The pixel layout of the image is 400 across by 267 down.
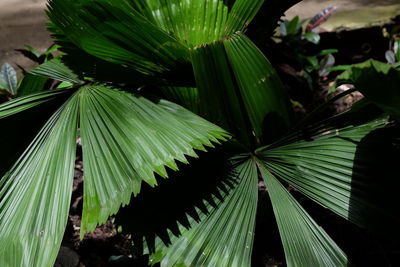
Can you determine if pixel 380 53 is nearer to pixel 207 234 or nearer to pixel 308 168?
pixel 308 168

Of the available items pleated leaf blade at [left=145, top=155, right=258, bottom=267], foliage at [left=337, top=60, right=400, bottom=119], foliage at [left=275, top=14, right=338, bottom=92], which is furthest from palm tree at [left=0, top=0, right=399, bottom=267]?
foliage at [left=275, top=14, right=338, bottom=92]

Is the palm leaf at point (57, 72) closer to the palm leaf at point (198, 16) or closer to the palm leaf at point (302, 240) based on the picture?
the palm leaf at point (198, 16)

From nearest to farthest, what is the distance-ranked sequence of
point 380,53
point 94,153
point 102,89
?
point 94,153 < point 102,89 < point 380,53

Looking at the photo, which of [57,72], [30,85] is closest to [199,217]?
[57,72]

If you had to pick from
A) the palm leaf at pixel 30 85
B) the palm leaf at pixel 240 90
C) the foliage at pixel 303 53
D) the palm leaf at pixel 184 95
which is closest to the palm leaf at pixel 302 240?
the palm leaf at pixel 240 90

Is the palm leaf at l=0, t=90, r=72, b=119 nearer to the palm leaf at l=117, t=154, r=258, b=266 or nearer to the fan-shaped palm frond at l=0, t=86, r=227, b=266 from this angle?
the fan-shaped palm frond at l=0, t=86, r=227, b=266

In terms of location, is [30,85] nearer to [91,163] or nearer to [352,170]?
[91,163]

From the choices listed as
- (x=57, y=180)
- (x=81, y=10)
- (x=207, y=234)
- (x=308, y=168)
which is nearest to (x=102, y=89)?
(x=81, y=10)

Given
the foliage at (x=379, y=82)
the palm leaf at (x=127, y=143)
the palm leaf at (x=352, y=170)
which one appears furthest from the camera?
the palm leaf at (x=352, y=170)
